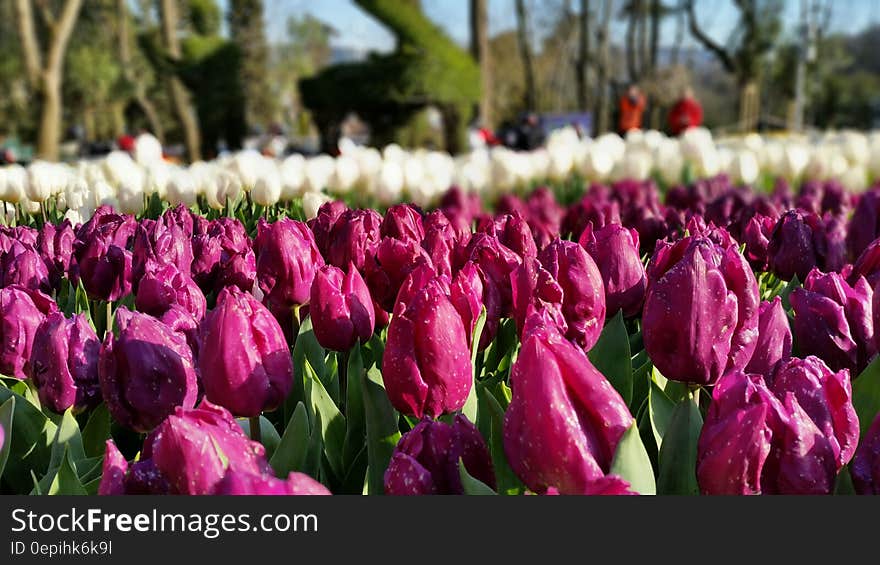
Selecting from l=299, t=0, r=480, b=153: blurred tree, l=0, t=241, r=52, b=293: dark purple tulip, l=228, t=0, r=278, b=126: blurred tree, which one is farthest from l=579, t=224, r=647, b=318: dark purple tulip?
l=228, t=0, r=278, b=126: blurred tree

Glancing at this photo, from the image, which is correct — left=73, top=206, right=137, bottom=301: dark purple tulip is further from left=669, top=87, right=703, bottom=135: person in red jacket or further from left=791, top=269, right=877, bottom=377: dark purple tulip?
left=669, top=87, right=703, bottom=135: person in red jacket

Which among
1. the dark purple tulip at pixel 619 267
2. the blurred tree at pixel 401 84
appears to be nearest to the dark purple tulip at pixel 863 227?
the dark purple tulip at pixel 619 267

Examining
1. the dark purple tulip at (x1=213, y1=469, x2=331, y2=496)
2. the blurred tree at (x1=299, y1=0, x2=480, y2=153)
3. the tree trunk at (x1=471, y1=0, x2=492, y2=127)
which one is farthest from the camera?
the tree trunk at (x1=471, y1=0, x2=492, y2=127)

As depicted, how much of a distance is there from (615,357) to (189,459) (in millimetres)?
811

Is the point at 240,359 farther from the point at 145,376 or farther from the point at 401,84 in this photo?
the point at 401,84

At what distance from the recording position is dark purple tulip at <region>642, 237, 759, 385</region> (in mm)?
1153

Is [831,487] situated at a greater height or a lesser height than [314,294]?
lesser

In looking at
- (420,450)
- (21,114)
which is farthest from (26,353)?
(21,114)

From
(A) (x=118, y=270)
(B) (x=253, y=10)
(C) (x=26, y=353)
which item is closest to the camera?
(C) (x=26, y=353)

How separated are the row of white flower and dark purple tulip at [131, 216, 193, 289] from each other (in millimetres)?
1280

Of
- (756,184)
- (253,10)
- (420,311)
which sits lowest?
(756,184)

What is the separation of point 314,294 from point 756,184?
17.5 feet

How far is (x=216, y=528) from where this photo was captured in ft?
2.68

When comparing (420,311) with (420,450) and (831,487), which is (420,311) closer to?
(420,450)
